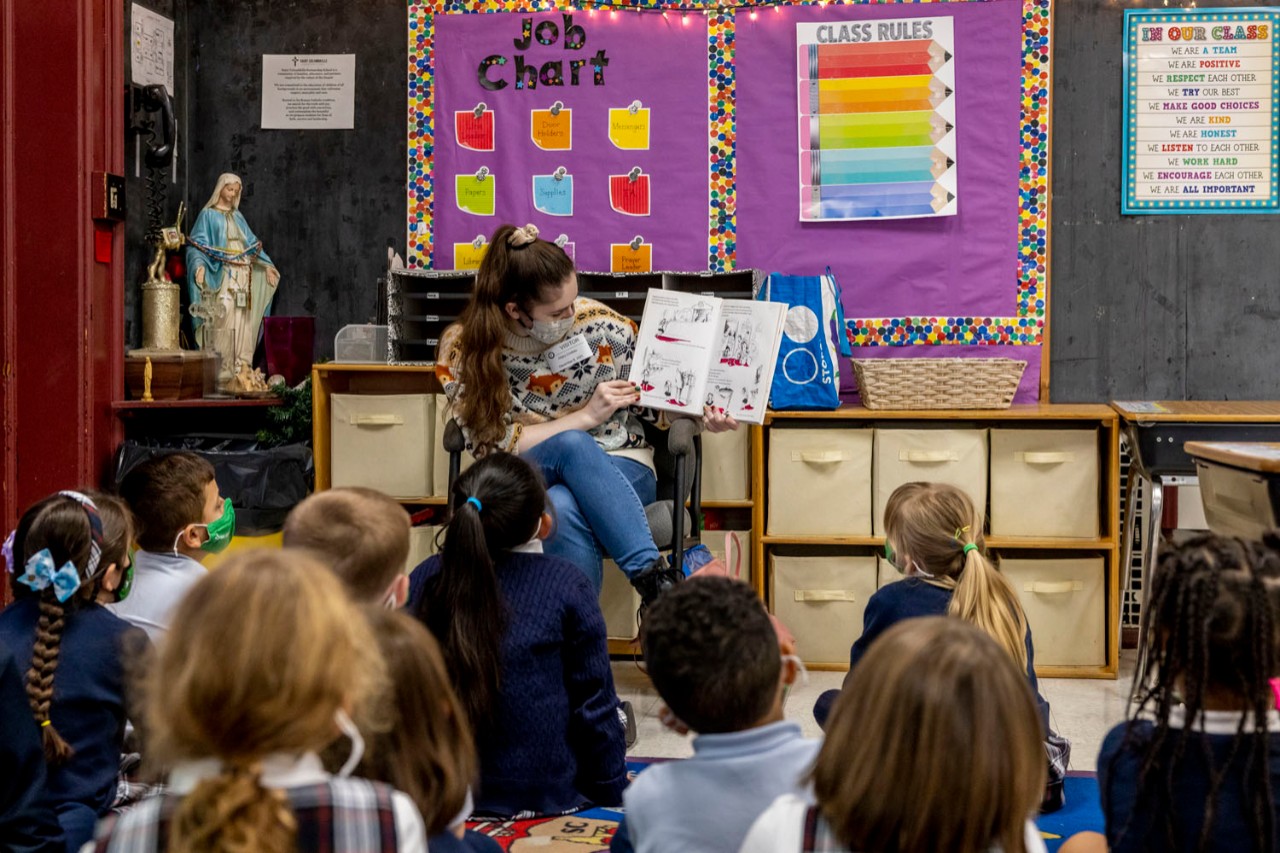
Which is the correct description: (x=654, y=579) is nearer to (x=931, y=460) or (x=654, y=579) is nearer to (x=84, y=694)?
(x=931, y=460)

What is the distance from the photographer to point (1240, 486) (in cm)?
237

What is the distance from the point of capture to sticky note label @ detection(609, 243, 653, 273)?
14.0 feet

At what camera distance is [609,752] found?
7.70ft

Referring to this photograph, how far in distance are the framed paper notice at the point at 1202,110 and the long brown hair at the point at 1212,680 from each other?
294cm

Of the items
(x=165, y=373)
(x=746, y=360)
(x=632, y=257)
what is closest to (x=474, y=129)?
(x=632, y=257)

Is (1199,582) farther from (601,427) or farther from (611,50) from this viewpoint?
(611,50)

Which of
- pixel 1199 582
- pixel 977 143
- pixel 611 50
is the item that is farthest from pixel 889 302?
pixel 1199 582

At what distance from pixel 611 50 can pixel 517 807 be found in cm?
277

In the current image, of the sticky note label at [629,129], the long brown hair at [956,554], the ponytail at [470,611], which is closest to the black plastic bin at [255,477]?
the sticky note label at [629,129]

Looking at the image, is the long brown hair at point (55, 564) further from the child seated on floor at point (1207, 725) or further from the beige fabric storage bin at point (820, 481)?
the beige fabric storage bin at point (820, 481)

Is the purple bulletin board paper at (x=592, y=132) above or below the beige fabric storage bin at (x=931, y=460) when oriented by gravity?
above

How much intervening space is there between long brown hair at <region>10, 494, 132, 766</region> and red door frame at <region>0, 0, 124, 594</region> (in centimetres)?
198

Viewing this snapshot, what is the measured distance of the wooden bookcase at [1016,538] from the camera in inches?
146

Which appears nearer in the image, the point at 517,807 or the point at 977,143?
the point at 517,807
